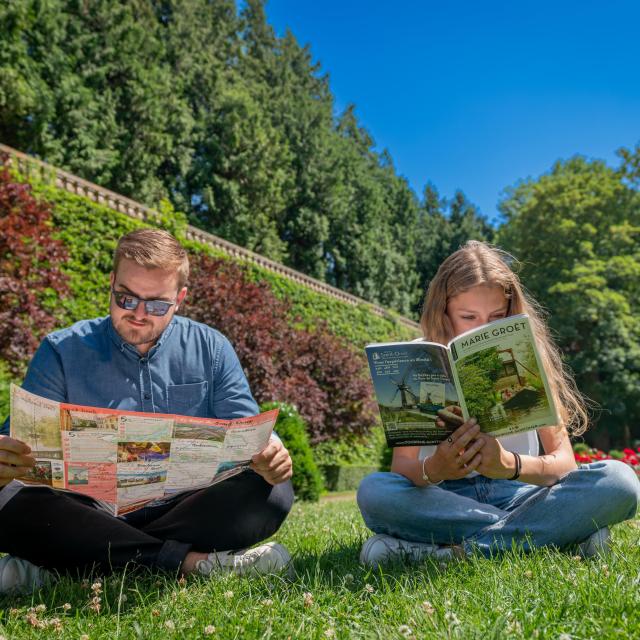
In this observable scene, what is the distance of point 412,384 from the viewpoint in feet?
6.48

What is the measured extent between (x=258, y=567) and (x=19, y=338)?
4.51m

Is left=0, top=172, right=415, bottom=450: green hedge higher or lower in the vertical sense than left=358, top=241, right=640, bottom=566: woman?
higher

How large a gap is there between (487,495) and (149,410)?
4.67 ft

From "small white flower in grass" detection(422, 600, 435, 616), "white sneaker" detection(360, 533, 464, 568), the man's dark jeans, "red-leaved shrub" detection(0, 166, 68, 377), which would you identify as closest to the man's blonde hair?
the man's dark jeans

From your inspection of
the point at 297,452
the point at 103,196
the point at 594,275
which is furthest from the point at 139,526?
the point at 594,275

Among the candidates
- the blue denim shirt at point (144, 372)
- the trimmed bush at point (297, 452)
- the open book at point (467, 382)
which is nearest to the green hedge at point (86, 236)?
the trimmed bush at point (297, 452)

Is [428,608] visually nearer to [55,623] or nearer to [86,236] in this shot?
[55,623]

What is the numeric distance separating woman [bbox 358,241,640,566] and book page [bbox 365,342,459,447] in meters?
0.11

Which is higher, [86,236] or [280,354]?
[86,236]

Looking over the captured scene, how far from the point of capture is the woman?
203 centimetres

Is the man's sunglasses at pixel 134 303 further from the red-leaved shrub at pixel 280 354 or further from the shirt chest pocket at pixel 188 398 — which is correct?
the red-leaved shrub at pixel 280 354

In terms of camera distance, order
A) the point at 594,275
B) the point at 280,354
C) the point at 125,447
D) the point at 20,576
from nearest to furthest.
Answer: the point at 125,447 < the point at 20,576 < the point at 280,354 < the point at 594,275

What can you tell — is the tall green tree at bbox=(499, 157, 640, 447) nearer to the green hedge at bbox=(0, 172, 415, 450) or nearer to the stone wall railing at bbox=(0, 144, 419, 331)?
the stone wall railing at bbox=(0, 144, 419, 331)

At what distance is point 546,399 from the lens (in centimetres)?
189
